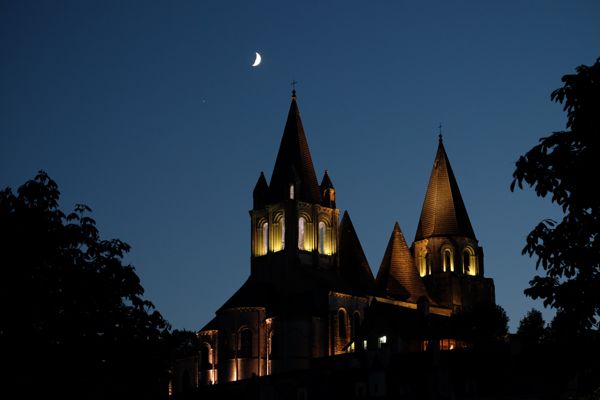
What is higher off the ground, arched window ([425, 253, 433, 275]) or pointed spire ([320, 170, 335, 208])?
pointed spire ([320, 170, 335, 208])

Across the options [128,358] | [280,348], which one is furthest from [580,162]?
[280,348]

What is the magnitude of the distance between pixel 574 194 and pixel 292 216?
206 ft

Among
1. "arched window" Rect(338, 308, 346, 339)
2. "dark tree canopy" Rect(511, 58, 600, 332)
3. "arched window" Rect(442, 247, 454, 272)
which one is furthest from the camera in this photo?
"arched window" Rect(442, 247, 454, 272)

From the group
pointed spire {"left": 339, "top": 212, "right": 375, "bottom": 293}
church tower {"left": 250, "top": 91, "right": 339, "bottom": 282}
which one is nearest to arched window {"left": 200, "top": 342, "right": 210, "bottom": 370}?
church tower {"left": 250, "top": 91, "right": 339, "bottom": 282}

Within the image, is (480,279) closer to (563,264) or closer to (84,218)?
(84,218)

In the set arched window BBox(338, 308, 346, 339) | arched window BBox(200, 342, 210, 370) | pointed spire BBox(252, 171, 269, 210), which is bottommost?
arched window BBox(200, 342, 210, 370)

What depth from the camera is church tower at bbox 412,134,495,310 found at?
8962cm

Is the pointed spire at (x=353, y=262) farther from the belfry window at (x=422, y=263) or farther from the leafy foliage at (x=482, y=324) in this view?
the belfry window at (x=422, y=263)

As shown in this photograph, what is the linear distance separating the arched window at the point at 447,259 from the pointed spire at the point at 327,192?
1488 cm

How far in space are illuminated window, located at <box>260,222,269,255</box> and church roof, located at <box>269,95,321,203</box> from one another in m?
2.29

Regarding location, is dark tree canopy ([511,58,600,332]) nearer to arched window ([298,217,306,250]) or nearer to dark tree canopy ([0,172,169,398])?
dark tree canopy ([0,172,169,398])

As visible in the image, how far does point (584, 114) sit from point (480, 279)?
7982 centimetres

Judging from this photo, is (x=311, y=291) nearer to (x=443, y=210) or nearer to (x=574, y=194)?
(x=443, y=210)

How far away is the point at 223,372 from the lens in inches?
2847
